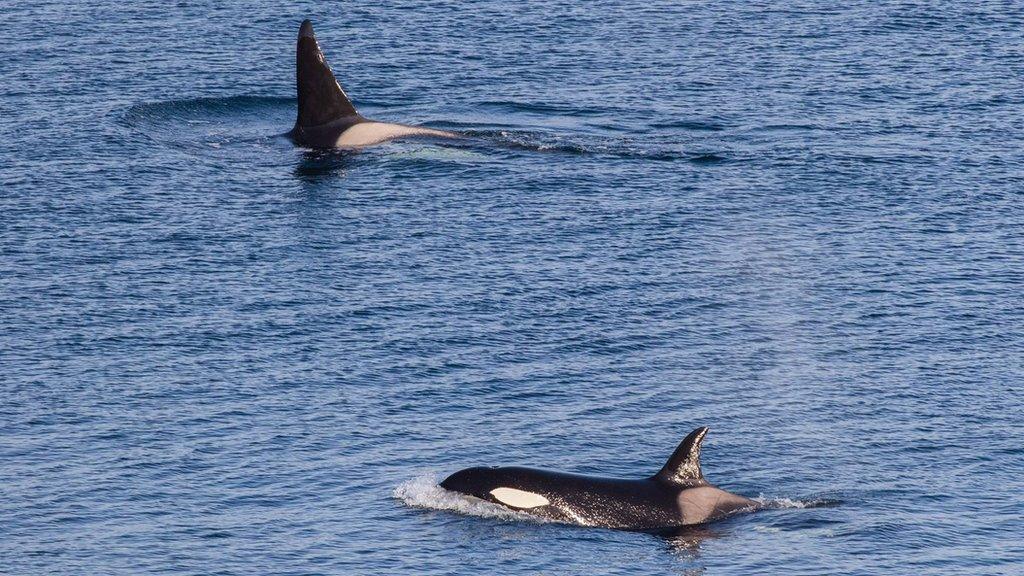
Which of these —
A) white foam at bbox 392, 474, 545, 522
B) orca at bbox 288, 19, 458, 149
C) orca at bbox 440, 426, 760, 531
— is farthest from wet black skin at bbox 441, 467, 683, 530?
orca at bbox 288, 19, 458, 149

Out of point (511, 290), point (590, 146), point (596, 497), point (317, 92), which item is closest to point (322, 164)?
point (317, 92)

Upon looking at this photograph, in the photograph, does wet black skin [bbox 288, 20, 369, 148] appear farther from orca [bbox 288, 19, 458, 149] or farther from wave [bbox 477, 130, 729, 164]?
wave [bbox 477, 130, 729, 164]

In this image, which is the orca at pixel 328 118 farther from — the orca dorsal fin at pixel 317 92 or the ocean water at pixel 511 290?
the ocean water at pixel 511 290

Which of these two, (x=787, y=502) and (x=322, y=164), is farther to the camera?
(x=322, y=164)

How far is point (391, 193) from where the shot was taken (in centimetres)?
6575

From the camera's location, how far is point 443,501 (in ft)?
139

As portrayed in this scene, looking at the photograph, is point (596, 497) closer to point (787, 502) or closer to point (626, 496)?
point (626, 496)

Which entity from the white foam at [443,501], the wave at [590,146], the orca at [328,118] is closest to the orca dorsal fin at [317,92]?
the orca at [328,118]

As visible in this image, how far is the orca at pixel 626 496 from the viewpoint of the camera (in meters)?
40.8

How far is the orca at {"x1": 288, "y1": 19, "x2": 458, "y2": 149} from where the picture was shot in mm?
70312

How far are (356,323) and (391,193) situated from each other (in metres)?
12.2

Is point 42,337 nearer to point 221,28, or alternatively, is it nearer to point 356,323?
point 356,323

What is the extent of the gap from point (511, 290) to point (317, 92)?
17.1 meters

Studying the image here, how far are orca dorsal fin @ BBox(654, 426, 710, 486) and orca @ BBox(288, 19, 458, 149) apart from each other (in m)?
30.8
